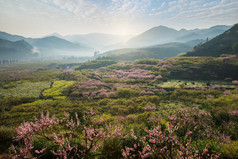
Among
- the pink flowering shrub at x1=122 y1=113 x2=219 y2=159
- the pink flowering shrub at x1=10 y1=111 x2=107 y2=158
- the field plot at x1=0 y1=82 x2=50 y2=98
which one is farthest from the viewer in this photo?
the field plot at x1=0 y1=82 x2=50 y2=98

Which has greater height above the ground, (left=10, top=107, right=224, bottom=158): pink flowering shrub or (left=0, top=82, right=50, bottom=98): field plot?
(left=10, top=107, right=224, bottom=158): pink flowering shrub

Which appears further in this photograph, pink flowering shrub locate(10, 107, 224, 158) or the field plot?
the field plot

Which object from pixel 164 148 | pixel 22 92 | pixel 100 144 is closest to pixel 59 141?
pixel 100 144

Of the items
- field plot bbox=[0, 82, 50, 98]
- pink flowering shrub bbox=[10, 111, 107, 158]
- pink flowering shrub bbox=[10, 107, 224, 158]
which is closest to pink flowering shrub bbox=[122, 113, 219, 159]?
pink flowering shrub bbox=[10, 107, 224, 158]

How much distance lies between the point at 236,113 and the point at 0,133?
25.5 metres

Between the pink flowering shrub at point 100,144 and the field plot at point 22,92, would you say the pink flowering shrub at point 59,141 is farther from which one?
the field plot at point 22,92

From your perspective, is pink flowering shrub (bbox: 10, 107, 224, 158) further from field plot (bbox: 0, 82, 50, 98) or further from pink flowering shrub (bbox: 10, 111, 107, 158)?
field plot (bbox: 0, 82, 50, 98)

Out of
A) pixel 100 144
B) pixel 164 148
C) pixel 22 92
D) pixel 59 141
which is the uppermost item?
pixel 59 141

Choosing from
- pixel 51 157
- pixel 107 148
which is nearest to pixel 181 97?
pixel 107 148

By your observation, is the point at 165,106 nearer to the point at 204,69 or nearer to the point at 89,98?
the point at 89,98

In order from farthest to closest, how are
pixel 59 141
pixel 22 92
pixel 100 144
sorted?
pixel 22 92
pixel 100 144
pixel 59 141

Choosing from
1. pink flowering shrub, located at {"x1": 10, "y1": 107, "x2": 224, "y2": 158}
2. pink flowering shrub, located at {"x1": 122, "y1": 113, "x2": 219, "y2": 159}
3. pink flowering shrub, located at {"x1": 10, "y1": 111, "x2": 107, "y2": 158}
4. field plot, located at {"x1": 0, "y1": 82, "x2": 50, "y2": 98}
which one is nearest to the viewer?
pink flowering shrub, located at {"x1": 122, "y1": 113, "x2": 219, "y2": 159}

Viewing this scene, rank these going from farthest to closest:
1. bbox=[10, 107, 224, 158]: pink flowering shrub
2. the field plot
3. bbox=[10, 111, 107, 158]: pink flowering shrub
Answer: the field plot < bbox=[10, 111, 107, 158]: pink flowering shrub < bbox=[10, 107, 224, 158]: pink flowering shrub

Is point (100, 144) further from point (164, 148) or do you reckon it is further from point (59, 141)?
point (164, 148)
